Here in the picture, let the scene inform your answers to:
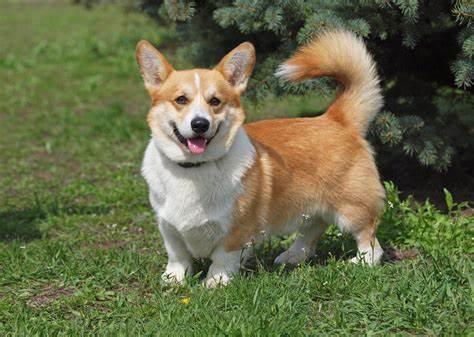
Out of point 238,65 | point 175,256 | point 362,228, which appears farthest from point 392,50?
point 175,256

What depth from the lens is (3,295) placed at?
3.89 meters

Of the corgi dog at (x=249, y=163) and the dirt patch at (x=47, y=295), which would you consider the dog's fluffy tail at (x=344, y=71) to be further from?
the dirt patch at (x=47, y=295)

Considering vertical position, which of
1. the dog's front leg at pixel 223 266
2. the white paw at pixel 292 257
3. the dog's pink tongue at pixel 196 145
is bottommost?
the white paw at pixel 292 257

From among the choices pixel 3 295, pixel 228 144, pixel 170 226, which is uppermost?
pixel 228 144

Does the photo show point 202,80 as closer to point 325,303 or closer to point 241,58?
point 241,58

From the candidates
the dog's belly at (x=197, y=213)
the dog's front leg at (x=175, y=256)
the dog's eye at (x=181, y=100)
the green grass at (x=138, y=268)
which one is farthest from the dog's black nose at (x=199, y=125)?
the green grass at (x=138, y=268)

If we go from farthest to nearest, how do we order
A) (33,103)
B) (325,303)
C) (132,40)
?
(132,40)
(33,103)
(325,303)

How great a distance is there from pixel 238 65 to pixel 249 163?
54 centimetres

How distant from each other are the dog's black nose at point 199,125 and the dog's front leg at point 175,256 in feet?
2.00

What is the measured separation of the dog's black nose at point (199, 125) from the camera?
3.55 metres

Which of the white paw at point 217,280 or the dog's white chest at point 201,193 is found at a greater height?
the dog's white chest at point 201,193

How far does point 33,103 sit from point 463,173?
564cm

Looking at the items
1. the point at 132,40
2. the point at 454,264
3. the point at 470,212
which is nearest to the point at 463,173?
the point at 470,212

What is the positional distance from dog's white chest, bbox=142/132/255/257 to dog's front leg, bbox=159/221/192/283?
90mm
